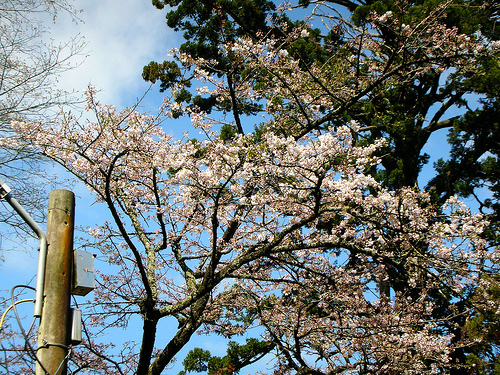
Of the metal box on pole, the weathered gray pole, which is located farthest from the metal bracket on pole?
the metal box on pole

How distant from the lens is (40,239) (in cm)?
289

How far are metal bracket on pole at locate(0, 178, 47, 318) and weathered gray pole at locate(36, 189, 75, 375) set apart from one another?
6 cm

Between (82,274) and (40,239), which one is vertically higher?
(40,239)

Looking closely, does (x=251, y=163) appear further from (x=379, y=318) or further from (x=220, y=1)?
(x=220, y=1)

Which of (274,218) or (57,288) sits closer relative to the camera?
(57,288)

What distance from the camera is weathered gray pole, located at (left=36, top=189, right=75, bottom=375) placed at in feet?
8.98

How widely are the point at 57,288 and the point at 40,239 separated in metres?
0.34

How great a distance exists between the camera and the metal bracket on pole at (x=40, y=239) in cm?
278

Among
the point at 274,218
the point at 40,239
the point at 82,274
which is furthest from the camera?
the point at 274,218

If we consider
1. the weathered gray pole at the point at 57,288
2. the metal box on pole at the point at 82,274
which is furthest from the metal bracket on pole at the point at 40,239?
the metal box on pole at the point at 82,274

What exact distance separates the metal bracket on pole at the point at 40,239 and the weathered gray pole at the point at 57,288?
59 millimetres

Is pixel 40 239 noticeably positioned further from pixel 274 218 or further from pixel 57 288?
pixel 274 218

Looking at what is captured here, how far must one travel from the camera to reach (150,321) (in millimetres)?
5094

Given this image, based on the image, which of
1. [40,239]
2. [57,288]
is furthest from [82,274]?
[40,239]
